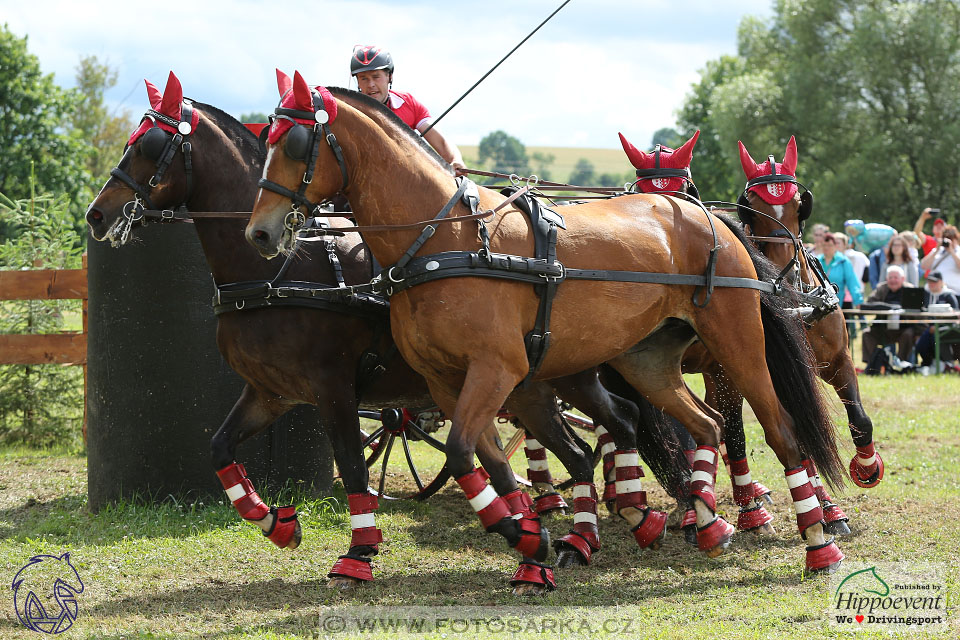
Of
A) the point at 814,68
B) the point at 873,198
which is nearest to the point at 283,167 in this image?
the point at 873,198

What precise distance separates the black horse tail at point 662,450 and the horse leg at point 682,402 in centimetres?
47

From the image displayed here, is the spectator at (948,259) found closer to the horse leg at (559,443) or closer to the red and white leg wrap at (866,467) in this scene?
the red and white leg wrap at (866,467)

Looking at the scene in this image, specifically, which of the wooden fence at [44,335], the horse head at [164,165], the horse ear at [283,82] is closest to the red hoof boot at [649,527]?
the horse head at [164,165]

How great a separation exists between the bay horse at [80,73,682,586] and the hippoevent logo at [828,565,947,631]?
1.45 metres

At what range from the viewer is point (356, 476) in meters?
5.35

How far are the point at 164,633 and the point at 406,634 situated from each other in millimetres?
1091

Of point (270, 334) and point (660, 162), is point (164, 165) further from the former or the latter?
point (660, 162)

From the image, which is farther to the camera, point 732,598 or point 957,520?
point 957,520

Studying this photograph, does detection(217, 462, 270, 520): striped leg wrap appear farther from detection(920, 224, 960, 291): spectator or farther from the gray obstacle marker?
detection(920, 224, 960, 291): spectator

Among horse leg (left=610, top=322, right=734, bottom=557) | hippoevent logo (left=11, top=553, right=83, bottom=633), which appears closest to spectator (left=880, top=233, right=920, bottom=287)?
horse leg (left=610, top=322, right=734, bottom=557)

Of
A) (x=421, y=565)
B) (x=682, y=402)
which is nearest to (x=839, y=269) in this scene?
(x=682, y=402)

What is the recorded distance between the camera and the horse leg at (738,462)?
252 inches

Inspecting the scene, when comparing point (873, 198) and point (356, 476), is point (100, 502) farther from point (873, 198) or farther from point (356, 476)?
point (873, 198)

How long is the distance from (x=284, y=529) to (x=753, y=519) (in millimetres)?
2908
